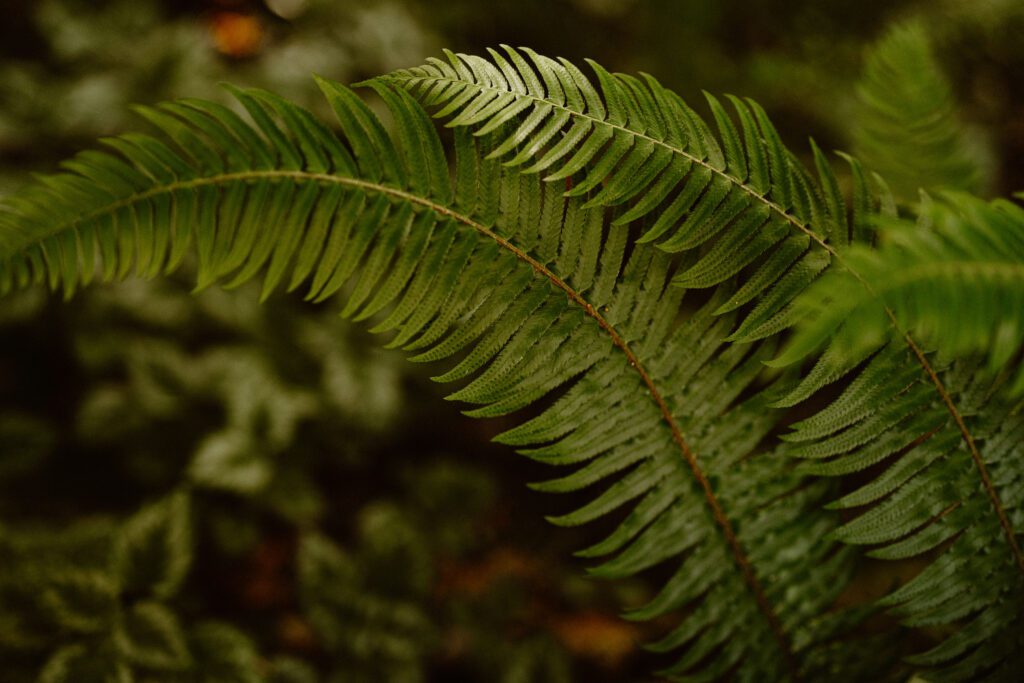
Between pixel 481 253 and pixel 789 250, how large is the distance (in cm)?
40

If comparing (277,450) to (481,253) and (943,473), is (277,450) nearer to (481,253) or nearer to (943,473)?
(481,253)

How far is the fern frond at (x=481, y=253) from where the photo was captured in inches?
30.7

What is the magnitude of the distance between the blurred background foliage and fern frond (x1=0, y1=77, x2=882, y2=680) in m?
0.78

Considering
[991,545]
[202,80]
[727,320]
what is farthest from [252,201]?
[202,80]

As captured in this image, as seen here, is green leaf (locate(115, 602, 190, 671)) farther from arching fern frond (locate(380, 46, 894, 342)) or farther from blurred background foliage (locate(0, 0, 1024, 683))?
arching fern frond (locate(380, 46, 894, 342))

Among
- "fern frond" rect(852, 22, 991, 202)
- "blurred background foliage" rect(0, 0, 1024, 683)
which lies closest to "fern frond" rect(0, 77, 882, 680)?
"fern frond" rect(852, 22, 991, 202)

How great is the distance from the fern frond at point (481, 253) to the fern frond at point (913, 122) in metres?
0.68

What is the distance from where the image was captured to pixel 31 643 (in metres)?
1.30

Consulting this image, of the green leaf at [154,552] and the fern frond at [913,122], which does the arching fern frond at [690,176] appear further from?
the green leaf at [154,552]

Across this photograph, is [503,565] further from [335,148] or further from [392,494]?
[335,148]

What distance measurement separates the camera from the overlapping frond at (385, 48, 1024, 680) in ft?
2.56

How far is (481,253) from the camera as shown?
2.66 feet

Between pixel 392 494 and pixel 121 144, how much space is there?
4.63ft

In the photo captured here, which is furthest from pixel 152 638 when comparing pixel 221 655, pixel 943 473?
pixel 943 473
